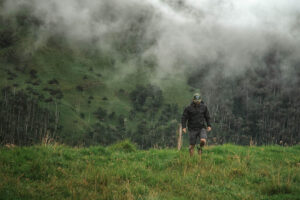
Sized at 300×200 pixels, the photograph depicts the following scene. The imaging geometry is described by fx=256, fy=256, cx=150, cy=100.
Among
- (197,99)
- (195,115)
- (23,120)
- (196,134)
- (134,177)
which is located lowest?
(23,120)

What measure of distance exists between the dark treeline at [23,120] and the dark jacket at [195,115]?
138346mm

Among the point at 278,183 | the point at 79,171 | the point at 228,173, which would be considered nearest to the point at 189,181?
the point at 228,173

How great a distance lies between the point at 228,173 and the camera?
381 inches

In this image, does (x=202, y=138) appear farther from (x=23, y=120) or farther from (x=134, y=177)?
(x=23, y=120)

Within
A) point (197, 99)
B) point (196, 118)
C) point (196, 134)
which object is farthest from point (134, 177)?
point (197, 99)

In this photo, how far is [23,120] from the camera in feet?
561

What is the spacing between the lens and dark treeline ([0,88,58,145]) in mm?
151125

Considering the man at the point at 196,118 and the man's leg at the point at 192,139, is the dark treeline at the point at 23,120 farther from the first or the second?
the man's leg at the point at 192,139

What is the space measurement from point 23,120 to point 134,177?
599 feet

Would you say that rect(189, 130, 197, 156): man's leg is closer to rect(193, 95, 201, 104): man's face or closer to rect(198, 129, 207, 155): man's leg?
rect(198, 129, 207, 155): man's leg

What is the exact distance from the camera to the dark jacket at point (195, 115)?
13.7 metres

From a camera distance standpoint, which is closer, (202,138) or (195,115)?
(202,138)

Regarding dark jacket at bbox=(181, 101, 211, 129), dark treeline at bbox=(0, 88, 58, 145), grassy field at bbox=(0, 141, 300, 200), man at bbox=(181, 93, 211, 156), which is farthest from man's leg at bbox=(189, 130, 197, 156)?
dark treeline at bbox=(0, 88, 58, 145)

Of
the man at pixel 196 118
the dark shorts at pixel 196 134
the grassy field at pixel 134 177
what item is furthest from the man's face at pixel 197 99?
the grassy field at pixel 134 177
